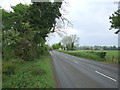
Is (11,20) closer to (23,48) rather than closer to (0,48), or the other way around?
(23,48)

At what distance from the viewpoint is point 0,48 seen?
1559 centimetres

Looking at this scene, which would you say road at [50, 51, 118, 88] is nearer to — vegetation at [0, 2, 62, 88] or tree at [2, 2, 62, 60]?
vegetation at [0, 2, 62, 88]

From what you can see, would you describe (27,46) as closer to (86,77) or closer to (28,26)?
(28,26)

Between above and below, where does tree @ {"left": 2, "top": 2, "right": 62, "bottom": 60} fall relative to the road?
above

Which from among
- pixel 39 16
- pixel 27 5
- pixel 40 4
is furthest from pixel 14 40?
pixel 27 5

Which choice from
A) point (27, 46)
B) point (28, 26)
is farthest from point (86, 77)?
point (28, 26)

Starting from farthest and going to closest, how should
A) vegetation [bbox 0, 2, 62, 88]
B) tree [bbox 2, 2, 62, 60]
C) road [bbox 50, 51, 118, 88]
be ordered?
tree [bbox 2, 2, 62, 60] < vegetation [bbox 0, 2, 62, 88] < road [bbox 50, 51, 118, 88]

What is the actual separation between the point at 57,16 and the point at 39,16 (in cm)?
410

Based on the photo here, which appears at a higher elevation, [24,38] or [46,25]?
[46,25]

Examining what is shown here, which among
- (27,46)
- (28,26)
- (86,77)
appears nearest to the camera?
(86,77)

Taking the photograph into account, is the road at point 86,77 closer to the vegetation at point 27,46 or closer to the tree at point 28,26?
the vegetation at point 27,46

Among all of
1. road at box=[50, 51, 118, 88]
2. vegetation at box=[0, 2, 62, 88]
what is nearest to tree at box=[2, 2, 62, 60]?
vegetation at box=[0, 2, 62, 88]

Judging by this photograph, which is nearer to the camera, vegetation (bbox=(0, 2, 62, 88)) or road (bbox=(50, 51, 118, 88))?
road (bbox=(50, 51, 118, 88))

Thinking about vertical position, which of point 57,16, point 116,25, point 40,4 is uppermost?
point 40,4
